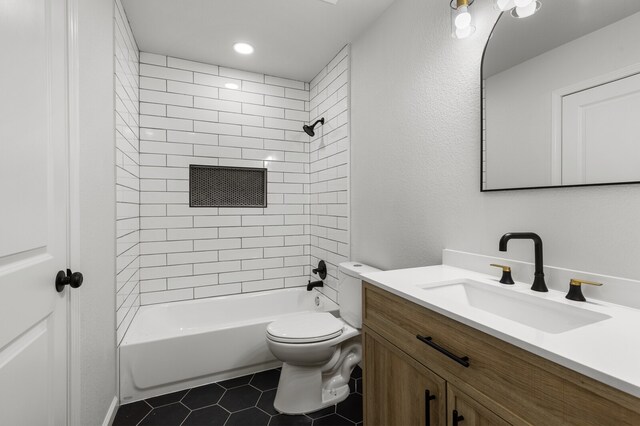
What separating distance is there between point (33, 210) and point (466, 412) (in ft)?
4.45

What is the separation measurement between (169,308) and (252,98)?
6.41ft

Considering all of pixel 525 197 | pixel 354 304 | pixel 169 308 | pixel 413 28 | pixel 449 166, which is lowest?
pixel 169 308

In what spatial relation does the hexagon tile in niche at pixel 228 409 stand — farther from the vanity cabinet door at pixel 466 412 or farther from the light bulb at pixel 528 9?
the light bulb at pixel 528 9

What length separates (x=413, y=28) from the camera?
164 centimetres

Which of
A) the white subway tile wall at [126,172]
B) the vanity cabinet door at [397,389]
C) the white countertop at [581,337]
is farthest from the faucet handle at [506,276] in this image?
the white subway tile wall at [126,172]

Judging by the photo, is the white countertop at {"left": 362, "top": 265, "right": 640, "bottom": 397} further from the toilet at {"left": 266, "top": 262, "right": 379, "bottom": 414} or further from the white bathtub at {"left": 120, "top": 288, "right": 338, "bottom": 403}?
the white bathtub at {"left": 120, "top": 288, "right": 338, "bottom": 403}

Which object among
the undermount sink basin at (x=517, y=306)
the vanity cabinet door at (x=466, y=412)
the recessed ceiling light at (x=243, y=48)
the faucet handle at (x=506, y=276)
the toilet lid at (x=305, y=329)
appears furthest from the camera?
the recessed ceiling light at (x=243, y=48)

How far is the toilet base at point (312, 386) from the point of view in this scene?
1690 millimetres

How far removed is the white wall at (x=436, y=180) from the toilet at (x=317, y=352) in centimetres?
37

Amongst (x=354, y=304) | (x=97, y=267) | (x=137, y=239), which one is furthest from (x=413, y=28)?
(x=137, y=239)

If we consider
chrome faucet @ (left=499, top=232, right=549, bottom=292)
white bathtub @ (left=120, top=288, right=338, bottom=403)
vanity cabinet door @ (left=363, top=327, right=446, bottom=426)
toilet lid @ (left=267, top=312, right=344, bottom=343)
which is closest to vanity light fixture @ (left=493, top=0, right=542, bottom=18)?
chrome faucet @ (left=499, top=232, right=549, bottom=292)

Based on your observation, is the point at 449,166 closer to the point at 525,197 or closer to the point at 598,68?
the point at 525,197

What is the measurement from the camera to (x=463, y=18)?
1230 mm

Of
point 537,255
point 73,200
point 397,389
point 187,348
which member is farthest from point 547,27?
point 187,348
